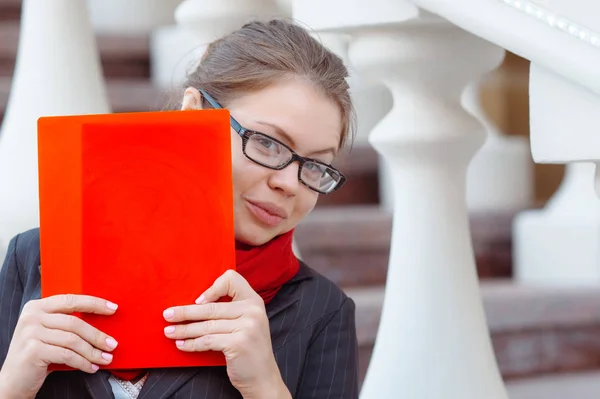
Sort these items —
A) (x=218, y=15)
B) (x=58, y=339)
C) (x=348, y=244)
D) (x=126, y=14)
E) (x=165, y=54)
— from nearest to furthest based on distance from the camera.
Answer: (x=58, y=339)
(x=218, y=15)
(x=348, y=244)
(x=165, y=54)
(x=126, y=14)

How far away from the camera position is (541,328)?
206cm

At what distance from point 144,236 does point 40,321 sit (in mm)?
126

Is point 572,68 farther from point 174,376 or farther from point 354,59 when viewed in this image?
→ point 174,376

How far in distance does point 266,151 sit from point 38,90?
23.2 inches

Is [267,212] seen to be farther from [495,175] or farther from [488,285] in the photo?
[495,175]

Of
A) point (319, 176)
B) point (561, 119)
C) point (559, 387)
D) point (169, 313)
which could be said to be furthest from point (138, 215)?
point (559, 387)

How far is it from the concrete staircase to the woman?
774 mm

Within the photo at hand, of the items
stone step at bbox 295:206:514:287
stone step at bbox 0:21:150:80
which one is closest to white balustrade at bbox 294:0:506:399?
stone step at bbox 295:206:514:287

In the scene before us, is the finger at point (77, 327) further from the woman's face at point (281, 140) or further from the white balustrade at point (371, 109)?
the white balustrade at point (371, 109)

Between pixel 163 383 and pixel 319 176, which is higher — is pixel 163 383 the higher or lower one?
the lower one

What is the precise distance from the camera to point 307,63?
1067mm

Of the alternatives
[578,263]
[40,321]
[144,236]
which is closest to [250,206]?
[144,236]

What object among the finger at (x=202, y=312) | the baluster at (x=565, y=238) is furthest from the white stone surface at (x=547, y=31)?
the baluster at (x=565, y=238)

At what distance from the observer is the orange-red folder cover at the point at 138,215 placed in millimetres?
941
